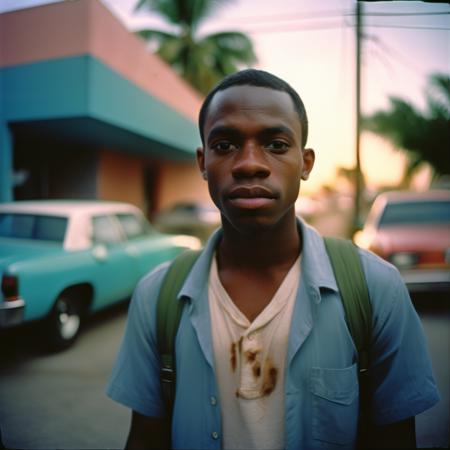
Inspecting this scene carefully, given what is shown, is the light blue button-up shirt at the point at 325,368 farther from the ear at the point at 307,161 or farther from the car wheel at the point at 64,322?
the car wheel at the point at 64,322

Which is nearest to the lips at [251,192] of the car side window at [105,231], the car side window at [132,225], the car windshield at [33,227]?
the car windshield at [33,227]

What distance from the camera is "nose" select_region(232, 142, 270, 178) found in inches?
46.4

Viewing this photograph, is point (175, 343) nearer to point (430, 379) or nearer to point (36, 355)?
point (430, 379)


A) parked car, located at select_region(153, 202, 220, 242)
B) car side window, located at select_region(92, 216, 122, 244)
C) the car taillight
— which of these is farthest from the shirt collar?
parked car, located at select_region(153, 202, 220, 242)

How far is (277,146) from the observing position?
1.24 metres

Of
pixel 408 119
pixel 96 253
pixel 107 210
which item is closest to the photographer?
pixel 96 253

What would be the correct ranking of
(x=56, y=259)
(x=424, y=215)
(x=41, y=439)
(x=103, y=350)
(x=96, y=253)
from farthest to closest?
(x=424, y=215)
(x=96, y=253)
(x=103, y=350)
(x=56, y=259)
(x=41, y=439)

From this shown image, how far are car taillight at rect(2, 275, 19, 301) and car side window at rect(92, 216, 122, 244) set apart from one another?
4.77ft

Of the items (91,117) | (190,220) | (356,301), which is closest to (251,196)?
(356,301)

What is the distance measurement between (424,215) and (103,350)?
519 centimetres

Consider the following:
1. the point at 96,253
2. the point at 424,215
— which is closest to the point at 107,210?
the point at 96,253

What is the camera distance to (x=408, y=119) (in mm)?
18203

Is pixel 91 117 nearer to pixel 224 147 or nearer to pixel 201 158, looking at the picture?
pixel 201 158

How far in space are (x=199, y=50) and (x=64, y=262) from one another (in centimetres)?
1786
